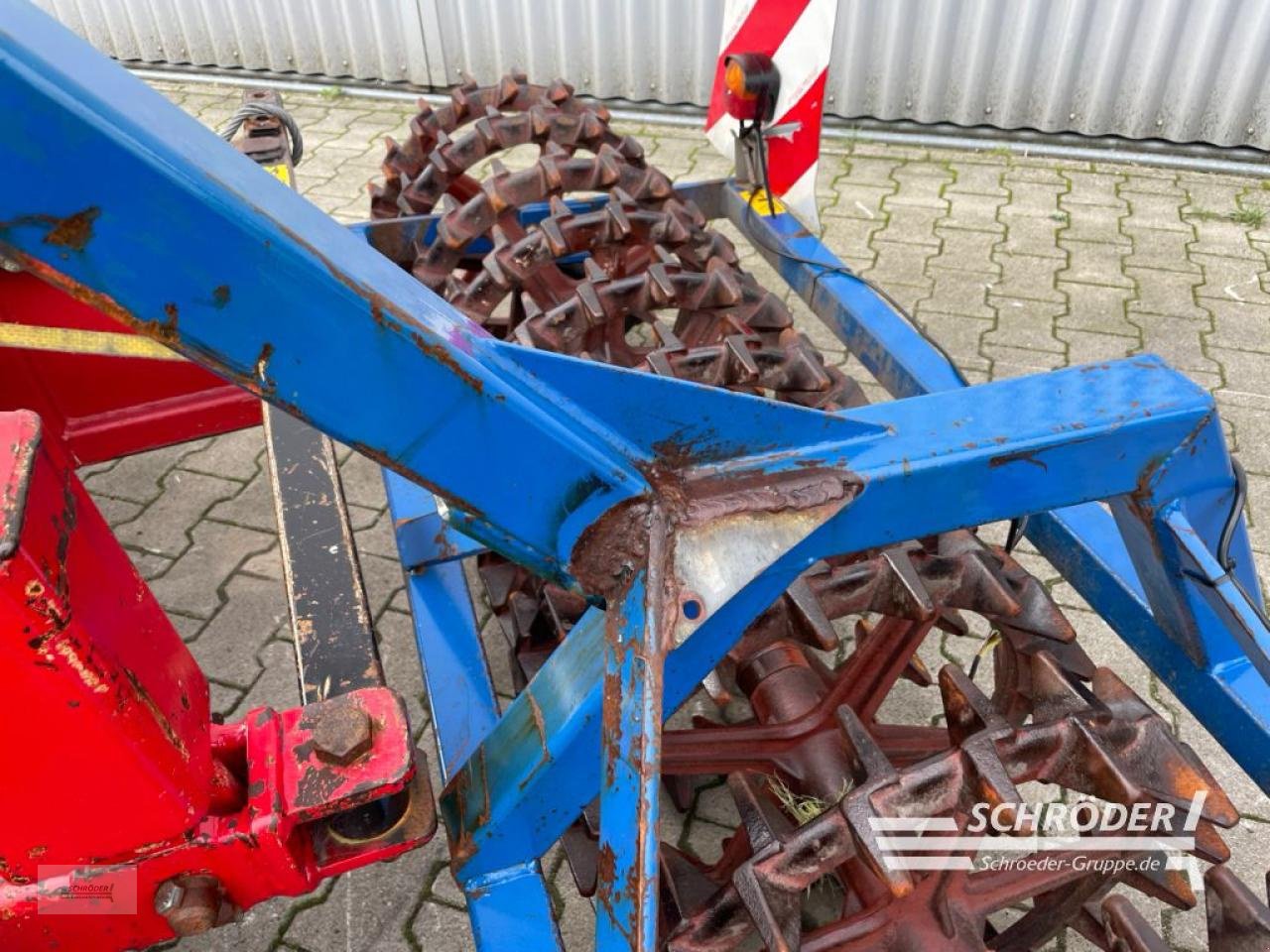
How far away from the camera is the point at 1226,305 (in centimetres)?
401

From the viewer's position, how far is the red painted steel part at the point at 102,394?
6.87 ft

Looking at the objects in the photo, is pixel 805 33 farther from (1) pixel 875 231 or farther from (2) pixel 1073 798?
(1) pixel 875 231

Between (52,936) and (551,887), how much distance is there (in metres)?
1.12

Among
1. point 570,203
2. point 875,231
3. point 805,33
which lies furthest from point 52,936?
point 875,231

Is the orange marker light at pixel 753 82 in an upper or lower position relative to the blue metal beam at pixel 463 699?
upper

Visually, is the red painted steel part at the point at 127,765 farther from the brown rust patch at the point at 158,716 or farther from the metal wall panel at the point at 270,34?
the metal wall panel at the point at 270,34

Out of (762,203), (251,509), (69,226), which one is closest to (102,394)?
(251,509)

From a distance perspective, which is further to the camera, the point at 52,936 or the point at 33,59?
the point at 52,936

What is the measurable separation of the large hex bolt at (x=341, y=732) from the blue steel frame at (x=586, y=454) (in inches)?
8.1

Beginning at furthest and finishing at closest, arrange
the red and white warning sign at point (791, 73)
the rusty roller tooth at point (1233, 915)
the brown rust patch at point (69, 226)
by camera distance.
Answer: the red and white warning sign at point (791, 73) < the rusty roller tooth at point (1233, 915) < the brown rust patch at point (69, 226)

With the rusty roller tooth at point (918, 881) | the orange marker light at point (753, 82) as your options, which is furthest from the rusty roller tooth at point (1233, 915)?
the orange marker light at point (753, 82)

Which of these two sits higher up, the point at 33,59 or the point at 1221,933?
the point at 33,59

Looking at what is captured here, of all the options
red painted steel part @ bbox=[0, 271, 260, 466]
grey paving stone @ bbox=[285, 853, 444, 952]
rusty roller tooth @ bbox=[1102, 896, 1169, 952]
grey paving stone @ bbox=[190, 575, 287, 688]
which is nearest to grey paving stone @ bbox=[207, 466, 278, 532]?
grey paving stone @ bbox=[190, 575, 287, 688]

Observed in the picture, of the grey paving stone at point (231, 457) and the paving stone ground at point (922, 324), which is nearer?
the paving stone ground at point (922, 324)
